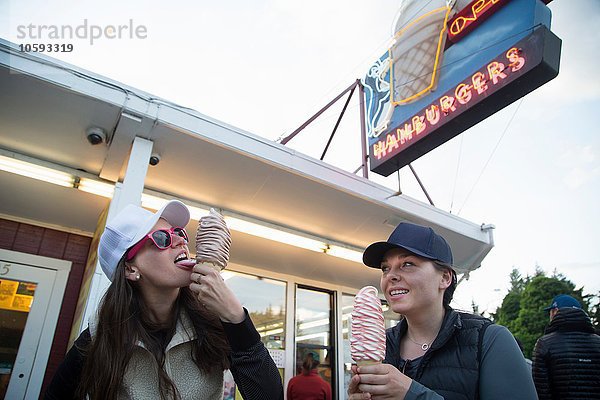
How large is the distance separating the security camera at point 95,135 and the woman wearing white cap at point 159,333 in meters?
3.01

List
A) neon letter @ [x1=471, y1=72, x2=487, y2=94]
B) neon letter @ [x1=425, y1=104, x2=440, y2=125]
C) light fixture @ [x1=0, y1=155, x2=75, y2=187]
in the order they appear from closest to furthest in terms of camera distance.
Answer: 1. light fixture @ [x1=0, y1=155, x2=75, y2=187]
2. neon letter @ [x1=471, y1=72, x2=487, y2=94]
3. neon letter @ [x1=425, y1=104, x2=440, y2=125]

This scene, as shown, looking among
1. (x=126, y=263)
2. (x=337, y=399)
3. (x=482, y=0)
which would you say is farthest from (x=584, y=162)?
(x=126, y=263)

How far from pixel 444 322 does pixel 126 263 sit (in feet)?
5.71

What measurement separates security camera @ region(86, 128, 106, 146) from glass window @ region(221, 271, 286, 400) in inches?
161

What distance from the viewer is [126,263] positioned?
2098 millimetres

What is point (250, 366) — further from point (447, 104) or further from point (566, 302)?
point (447, 104)

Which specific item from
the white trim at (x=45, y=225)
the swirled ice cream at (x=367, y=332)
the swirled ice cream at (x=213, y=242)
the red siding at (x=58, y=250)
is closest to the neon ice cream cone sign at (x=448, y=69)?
the swirled ice cream at (x=367, y=332)

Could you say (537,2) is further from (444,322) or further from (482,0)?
(444,322)

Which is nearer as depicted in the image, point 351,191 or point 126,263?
point 126,263

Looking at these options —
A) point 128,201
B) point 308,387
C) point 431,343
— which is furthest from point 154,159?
point 308,387

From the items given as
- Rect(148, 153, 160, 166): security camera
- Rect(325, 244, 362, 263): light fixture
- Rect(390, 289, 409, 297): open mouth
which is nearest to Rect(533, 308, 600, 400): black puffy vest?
Rect(390, 289, 409, 297): open mouth

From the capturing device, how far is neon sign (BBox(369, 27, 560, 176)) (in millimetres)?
4879

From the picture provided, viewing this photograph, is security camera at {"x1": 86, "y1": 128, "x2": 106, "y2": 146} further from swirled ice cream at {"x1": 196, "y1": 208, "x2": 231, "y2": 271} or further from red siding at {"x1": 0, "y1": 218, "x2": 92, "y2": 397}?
swirled ice cream at {"x1": 196, "y1": 208, "x2": 231, "y2": 271}

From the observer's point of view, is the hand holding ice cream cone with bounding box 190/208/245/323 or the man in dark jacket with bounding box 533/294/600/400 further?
→ the man in dark jacket with bounding box 533/294/600/400
